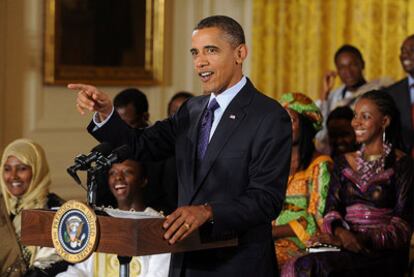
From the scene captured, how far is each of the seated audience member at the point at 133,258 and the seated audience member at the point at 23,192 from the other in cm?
21

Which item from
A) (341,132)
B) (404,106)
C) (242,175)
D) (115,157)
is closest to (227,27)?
(242,175)

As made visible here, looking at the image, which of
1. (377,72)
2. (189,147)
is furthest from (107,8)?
(189,147)

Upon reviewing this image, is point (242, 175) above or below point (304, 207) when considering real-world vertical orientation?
above

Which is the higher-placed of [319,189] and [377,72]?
[377,72]

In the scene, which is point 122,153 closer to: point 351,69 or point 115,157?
point 115,157

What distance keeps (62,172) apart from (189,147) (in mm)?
4744

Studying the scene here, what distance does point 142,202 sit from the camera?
563cm

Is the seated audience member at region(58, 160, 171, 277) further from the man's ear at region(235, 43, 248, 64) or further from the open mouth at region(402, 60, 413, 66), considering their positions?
the open mouth at region(402, 60, 413, 66)

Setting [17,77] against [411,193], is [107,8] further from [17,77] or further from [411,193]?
[411,193]

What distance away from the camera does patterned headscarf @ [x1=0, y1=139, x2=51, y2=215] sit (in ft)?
18.2

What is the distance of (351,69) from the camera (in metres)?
7.65

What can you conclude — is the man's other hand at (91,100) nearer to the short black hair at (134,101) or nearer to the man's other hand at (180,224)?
the man's other hand at (180,224)

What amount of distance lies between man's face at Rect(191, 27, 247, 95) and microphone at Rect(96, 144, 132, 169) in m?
0.36

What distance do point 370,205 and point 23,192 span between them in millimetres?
2019
